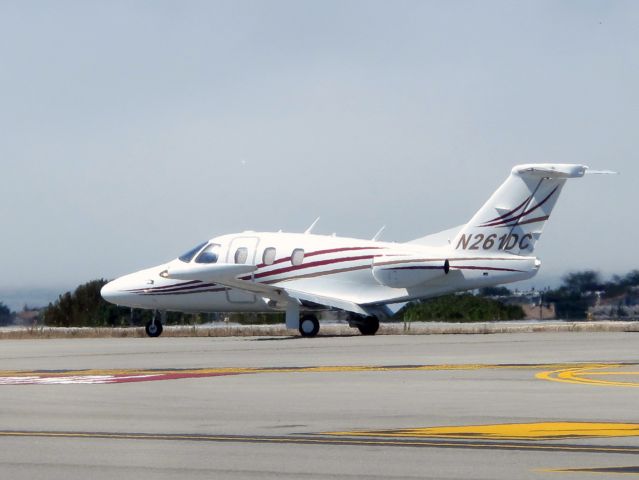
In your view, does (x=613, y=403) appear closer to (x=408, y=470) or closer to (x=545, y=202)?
(x=408, y=470)

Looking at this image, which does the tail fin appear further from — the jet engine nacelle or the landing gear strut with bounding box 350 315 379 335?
the landing gear strut with bounding box 350 315 379 335

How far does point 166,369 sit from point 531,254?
61.3 feet

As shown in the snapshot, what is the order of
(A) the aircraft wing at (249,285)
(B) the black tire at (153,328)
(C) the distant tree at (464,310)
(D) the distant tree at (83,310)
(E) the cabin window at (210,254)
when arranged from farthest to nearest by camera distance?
(D) the distant tree at (83,310)
(C) the distant tree at (464,310)
(B) the black tire at (153,328)
(E) the cabin window at (210,254)
(A) the aircraft wing at (249,285)

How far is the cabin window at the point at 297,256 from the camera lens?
4491 cm

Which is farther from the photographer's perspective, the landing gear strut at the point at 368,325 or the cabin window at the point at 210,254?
the cabin window at the point at 210,254

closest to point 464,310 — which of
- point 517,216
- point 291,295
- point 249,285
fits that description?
point 291,295

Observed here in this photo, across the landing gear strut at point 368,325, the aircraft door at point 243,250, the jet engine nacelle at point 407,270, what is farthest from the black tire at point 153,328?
the jet engine nacelle at point 407,270

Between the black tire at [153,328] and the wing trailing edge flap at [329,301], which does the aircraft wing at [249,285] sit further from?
the black tire at [153,328]

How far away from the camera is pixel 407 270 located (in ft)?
140

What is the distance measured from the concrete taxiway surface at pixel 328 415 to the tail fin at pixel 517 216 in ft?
36.9

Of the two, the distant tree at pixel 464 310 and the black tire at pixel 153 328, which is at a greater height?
the distant tree at pixel 464 310

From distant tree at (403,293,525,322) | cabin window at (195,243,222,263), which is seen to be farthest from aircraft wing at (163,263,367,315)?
distant tree at (403,293,525,322)

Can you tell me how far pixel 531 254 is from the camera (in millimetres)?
42656

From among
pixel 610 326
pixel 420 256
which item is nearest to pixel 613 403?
pixel 420 256
